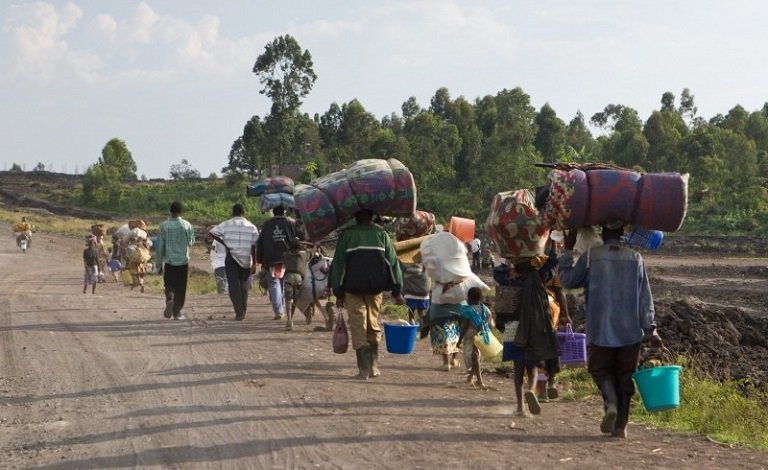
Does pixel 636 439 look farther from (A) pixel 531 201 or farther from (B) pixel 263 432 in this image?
(B) pixel 263 432

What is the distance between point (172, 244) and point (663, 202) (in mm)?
9432

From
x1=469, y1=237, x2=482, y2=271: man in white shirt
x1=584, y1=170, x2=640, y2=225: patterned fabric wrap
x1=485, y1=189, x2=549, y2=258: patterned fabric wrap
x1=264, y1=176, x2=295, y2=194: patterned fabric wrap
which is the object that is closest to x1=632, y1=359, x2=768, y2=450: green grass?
x1=485, y1=189, x2=549, y2=258: patterned fabric wrap

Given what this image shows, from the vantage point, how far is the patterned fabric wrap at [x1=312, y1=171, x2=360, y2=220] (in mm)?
10000

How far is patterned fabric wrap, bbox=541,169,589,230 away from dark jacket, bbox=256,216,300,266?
293 inches

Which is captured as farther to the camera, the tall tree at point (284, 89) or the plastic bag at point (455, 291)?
the tall tree at point (284, 89)

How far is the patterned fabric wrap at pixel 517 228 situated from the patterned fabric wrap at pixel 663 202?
1.13 meters

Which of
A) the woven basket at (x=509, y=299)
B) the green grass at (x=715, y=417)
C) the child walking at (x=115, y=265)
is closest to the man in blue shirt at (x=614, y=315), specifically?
the woven basket at (x=509, y=299)

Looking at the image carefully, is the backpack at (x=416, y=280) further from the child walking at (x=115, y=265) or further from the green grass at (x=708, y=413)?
the child walking at (x=115, y=265)

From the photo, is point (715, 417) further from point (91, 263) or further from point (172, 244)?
point (91, 263)

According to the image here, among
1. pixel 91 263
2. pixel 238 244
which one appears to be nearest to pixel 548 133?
pixel 91 263

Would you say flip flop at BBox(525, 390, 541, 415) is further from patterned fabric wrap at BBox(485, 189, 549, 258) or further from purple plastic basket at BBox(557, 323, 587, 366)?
patterned fabric wrap at BBox(485, 189, 549, 258)

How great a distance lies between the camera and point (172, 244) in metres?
15.4

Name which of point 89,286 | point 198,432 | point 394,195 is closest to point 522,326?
point 394,195

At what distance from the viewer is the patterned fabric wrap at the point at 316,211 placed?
32.8 feet
